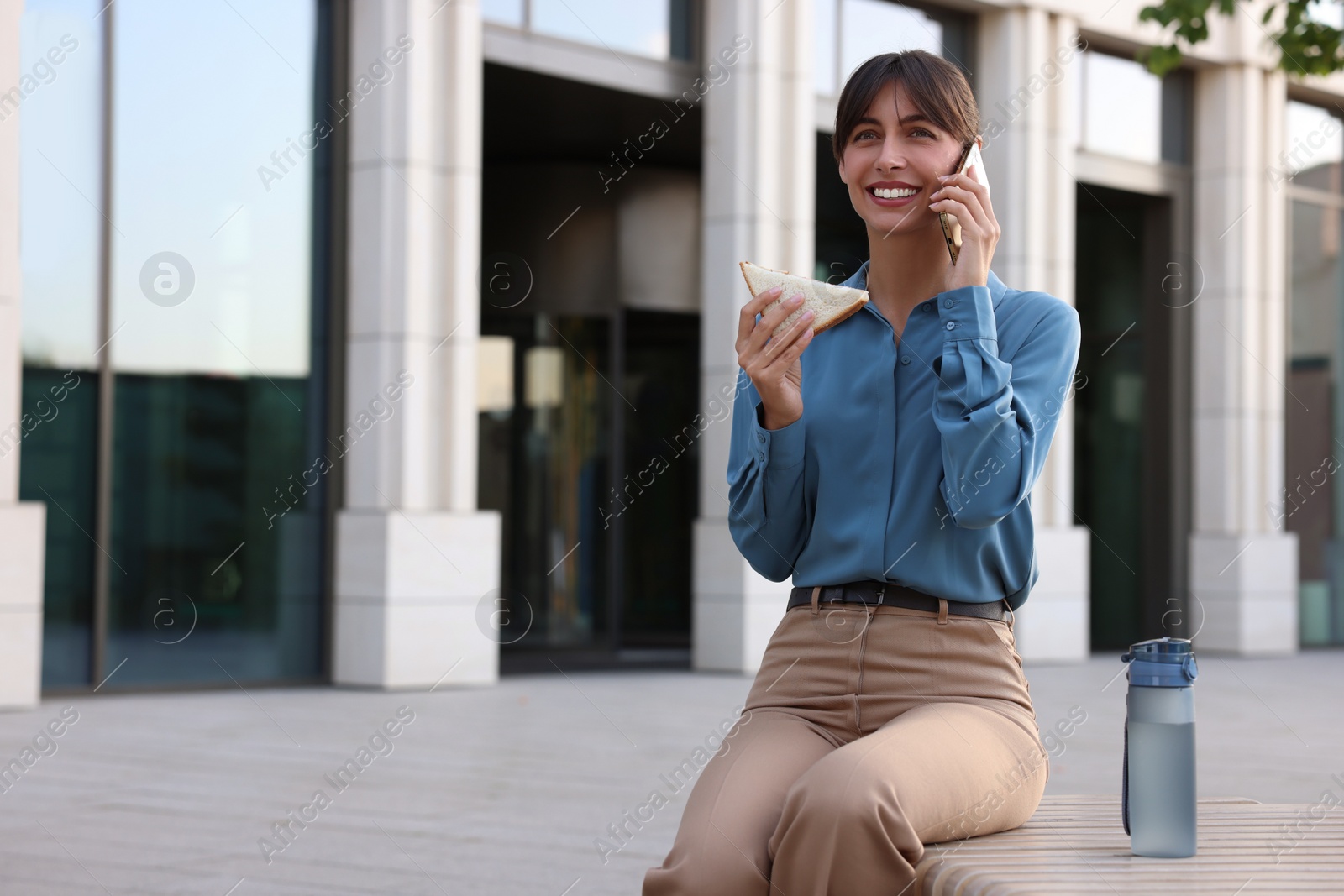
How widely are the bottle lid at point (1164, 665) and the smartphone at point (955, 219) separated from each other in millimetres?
763

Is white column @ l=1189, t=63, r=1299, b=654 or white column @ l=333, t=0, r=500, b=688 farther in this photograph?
white column @ l=1189, t=63, r=1299, b=654

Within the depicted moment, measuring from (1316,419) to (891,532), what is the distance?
1531cm

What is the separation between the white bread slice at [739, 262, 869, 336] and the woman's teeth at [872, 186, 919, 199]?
18 cm

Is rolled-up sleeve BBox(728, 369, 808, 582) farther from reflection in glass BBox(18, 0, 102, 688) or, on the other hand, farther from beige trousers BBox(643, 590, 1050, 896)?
reflection in glass BBox(18, 0, 102, 688)

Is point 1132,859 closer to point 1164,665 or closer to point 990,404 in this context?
point 1164,665

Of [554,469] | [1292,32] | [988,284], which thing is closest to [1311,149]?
[554,469]

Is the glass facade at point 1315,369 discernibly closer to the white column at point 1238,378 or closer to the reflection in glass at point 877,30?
the white column at point 1238,378

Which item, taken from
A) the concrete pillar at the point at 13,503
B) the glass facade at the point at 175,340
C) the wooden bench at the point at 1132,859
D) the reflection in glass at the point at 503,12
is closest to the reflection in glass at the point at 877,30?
the reflection in glass at the point at 503,12

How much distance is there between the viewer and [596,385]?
12.8 m

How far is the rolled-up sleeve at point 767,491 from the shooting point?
272 cm

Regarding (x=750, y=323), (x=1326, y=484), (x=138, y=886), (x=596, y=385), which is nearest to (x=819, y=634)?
(x=750, y=323)

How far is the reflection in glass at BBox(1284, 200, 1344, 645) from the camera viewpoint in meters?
16.1

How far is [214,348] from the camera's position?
33.6ft

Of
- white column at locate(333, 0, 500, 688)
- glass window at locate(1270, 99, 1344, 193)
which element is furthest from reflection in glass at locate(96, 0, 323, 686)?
glass window at locate(1270, 99, 1344, 193)
